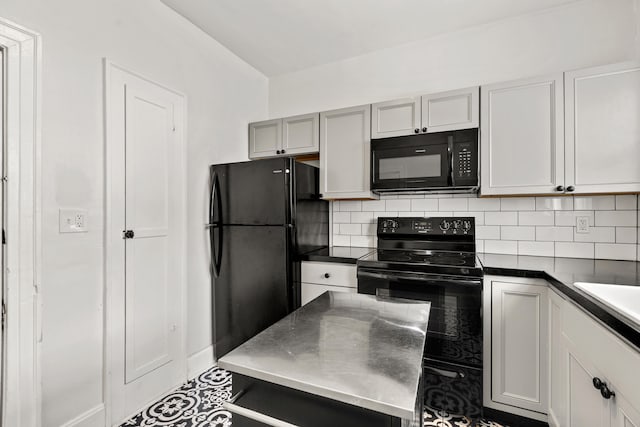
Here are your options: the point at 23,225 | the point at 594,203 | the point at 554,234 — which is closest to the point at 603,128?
the point at 594,203

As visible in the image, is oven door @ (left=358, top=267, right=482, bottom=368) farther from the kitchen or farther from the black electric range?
the kitchen

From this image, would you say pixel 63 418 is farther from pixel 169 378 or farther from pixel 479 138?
pixel 479 138

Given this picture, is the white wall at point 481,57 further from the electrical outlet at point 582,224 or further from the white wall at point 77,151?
the white wall at point 77,151

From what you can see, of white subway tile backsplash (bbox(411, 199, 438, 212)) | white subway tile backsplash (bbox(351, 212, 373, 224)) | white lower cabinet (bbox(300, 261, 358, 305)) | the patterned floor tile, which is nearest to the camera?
the patterned floor tile

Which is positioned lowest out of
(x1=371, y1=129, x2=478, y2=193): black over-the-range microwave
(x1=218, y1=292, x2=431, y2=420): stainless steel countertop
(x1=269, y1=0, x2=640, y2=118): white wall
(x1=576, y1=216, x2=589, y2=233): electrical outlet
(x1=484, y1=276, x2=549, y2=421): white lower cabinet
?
(x1=484, y1=276, x2=549, y2=421): white lower cabinet

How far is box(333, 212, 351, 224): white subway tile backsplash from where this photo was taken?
2822 mm

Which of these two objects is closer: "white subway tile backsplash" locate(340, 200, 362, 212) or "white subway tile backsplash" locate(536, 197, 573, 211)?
"white subway tile backsplash" locate(536, 197, 573, 211)

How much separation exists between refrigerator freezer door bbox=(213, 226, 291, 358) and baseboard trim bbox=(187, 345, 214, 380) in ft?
0.21

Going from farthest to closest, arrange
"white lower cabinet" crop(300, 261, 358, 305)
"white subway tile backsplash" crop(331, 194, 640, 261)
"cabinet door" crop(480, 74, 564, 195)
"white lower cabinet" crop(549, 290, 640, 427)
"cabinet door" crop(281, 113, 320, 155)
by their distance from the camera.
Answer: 1. "cabinet door" crop(281, 113, 320, 155)
2. "white lower cabinet" crop(300, 261, 358, 305)
3. "white subway tile backsplash" crop(331, 194, 640, 261)
4. "cabinet door" crop(480, 74, 564, 195)
5. "white lower cabinet" crop(549, 290, 640, 427)

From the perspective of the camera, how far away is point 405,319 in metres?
1.03

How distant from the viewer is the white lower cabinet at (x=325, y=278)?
2213 mm

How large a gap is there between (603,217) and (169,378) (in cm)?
314

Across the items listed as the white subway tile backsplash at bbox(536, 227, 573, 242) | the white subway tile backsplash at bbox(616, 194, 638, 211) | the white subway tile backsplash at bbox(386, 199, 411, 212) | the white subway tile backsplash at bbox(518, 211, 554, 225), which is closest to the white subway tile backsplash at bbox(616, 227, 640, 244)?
the white subway tile backsplash at bbox(616, 194, 638, 211)

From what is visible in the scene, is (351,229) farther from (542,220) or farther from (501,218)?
(542,220)
